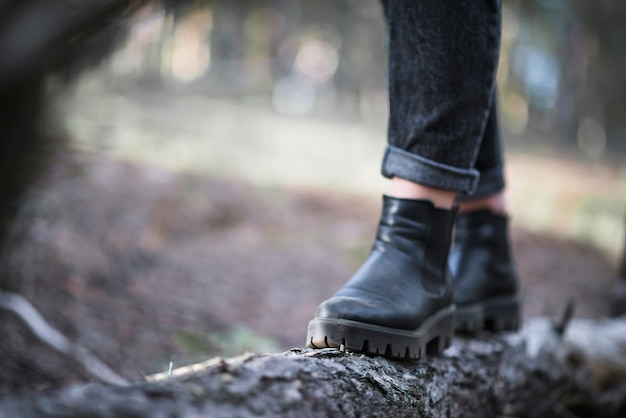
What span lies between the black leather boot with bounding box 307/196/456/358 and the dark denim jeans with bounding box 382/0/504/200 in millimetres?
94

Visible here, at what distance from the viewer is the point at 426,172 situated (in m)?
1.13

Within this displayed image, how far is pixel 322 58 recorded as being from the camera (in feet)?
85.9

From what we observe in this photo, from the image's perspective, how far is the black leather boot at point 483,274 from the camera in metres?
1.51

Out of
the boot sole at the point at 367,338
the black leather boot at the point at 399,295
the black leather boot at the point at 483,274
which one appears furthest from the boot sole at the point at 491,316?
the boot sole at the point at 367,338

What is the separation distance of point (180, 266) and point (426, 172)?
8.31ft

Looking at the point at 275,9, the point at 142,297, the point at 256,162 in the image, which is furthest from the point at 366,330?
the point at 275,9

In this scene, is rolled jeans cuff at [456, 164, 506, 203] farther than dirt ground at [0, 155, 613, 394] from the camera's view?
No

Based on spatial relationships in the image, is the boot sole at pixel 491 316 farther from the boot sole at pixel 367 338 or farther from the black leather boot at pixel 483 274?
the boot sole at pixel 367 338

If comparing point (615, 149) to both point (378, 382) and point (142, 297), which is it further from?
point (378, 382)

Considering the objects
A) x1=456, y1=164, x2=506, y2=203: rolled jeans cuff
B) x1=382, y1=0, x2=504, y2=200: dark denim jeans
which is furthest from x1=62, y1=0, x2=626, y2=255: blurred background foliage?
x1=456, y1=164, x2=506, y2=203: rolled jeans cuff

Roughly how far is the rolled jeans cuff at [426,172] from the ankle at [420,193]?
0.02 meters

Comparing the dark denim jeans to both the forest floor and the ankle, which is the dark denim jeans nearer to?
the ankle

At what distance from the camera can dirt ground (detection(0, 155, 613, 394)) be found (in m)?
2.07

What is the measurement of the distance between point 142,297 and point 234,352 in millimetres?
921
